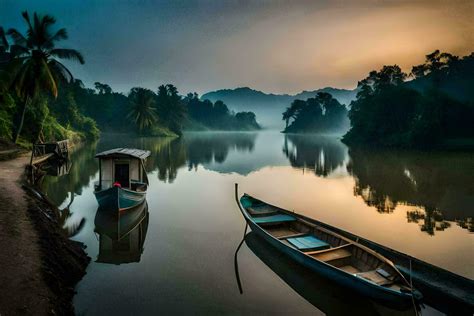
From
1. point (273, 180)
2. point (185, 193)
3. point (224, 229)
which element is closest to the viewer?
point (224, 229)

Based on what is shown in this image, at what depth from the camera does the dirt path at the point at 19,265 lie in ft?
22.1

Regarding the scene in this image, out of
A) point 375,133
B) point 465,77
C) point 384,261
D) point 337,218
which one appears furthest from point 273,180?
point 465,77

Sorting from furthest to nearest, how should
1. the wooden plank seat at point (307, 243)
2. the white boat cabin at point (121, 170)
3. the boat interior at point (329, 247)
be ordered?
the white boat cabin at point (121, 170) → the wooden plank seat at point (307, 243) → the boat interior at point (329, 247)

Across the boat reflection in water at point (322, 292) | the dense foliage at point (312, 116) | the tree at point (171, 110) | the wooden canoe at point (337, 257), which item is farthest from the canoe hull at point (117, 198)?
the dense foliage at point (312, 116)

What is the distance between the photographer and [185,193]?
2223 cm

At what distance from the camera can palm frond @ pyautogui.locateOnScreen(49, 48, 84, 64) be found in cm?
3130

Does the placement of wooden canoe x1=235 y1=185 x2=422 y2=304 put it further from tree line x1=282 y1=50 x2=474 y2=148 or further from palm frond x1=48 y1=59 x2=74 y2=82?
tree line x1=282 y1=50 x2=474 y2=148

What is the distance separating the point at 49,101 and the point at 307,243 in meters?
65.4

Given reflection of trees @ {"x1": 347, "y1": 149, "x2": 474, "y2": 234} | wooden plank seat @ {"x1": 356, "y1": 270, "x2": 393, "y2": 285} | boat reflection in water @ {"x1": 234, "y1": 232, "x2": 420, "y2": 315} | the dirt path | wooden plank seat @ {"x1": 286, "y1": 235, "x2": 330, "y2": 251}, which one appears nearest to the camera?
the dirt path

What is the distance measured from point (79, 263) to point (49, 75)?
25422 millimetres

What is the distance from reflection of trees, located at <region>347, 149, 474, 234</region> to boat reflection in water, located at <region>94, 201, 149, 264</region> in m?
12.9

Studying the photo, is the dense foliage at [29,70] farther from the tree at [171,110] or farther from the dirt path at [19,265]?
the tree at [171,110]

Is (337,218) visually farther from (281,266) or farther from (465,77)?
(465,77)

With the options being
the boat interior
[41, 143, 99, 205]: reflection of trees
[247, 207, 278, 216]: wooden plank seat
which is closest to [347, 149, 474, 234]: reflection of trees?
the boat interior
